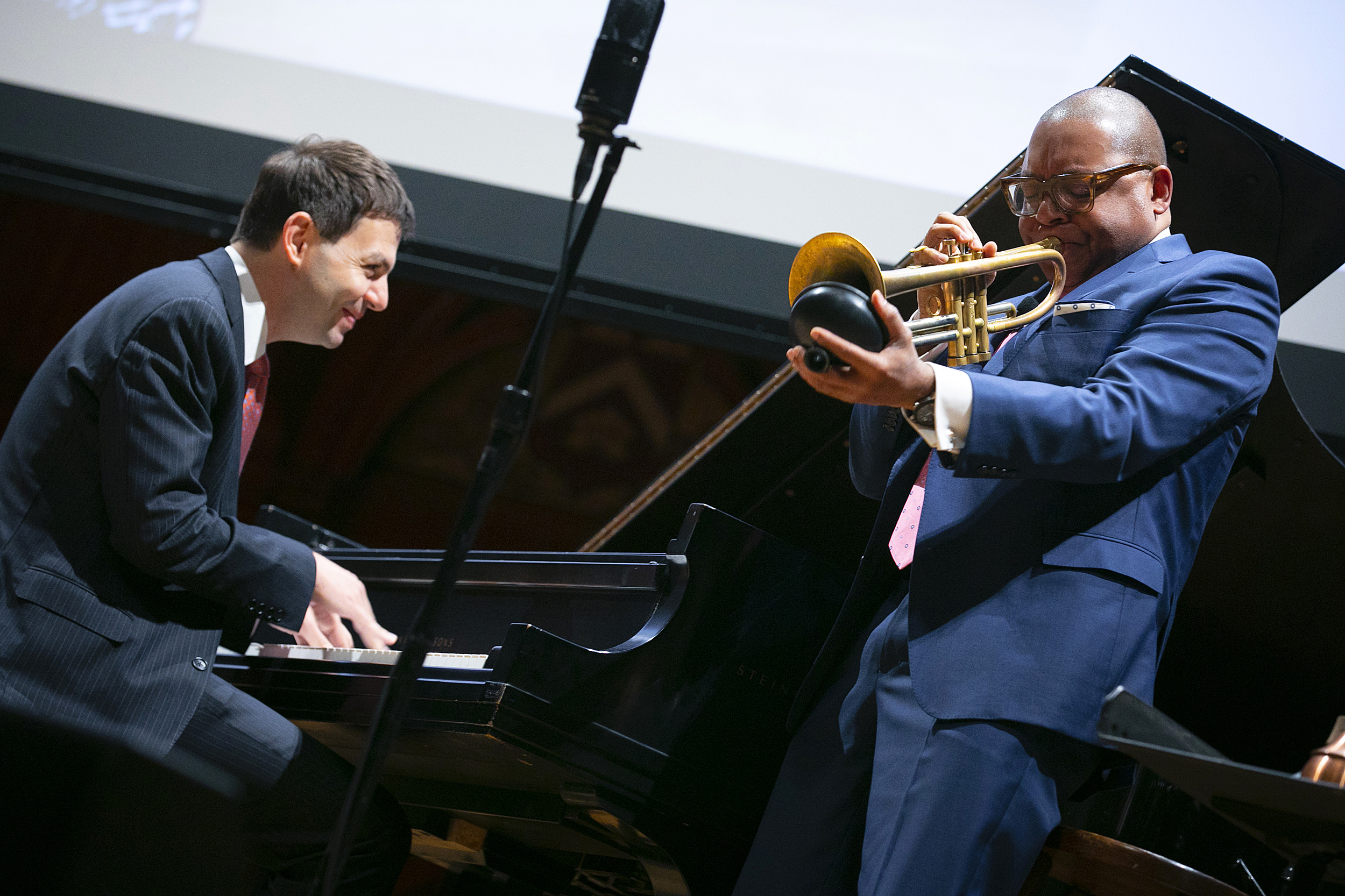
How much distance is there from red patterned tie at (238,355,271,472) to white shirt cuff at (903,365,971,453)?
4.52 feet

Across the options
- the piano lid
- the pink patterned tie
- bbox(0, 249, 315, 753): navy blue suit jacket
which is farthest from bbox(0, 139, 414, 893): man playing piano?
the pink patterned tie

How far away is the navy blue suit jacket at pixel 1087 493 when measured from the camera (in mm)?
1342

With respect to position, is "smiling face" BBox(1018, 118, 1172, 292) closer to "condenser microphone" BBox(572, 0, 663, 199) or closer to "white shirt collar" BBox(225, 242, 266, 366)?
"condenser microphone" BBox(572, 0, 663, 199)

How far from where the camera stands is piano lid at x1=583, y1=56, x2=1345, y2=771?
1.94 meters

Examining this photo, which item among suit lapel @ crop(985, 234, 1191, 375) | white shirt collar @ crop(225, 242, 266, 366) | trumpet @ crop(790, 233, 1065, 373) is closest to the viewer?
trumpet @ crop(790, 233, 1065, 373)

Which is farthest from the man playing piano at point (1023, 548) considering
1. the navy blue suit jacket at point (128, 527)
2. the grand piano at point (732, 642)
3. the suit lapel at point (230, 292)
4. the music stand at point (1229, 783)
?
the suit lapel at point (230, 292)

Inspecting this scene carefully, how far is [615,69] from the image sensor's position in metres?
1.39

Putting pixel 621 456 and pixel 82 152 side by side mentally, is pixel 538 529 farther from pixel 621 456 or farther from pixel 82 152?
pixel 82 152

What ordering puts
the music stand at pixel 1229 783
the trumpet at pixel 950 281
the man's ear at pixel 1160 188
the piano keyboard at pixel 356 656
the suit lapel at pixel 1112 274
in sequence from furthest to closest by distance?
the piano keyboard at pixel 356 656 → the man's ear at pixel 1160 188 → the suit lapel at pixel 1112 274 → the trumpet at pixel 950 281 → the music stand at pixel 1229 783

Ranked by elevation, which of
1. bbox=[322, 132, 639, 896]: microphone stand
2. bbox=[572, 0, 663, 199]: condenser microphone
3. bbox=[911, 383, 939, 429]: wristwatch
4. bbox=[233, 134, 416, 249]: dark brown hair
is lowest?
bbox=[322, 132, 639, 896]: microphone stand

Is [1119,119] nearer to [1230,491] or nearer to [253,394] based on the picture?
[1230,491]

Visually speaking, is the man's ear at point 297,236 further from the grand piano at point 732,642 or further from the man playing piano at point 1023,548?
the man playing piano at point 1023,548

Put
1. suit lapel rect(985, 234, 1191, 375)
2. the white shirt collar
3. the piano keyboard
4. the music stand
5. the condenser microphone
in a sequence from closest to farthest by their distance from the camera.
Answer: the music stand < the condenser microphone < suit lapel rect(985, 234, 1191, 375) < the piano keyboard < the white shirt collar

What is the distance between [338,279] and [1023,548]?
144 centimetres
